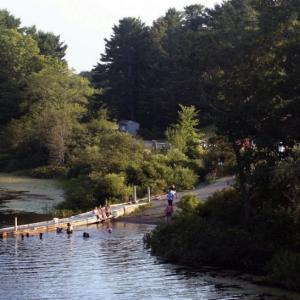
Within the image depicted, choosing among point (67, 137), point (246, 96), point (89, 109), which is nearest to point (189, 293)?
point (246, 96)

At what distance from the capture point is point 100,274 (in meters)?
25.0

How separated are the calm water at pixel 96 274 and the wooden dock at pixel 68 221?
5.18 feet

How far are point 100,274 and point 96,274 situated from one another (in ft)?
0.50

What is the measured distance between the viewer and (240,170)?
83.3 feet

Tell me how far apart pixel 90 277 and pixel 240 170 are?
7.04 m

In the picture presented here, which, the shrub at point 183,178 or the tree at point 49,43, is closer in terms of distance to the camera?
the shrub at point 183,178

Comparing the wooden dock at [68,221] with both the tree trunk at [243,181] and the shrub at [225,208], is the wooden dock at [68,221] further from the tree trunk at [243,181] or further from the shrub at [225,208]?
the tree trunk at [243,181]

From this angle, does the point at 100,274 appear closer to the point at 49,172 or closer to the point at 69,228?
A: the point at 69,228

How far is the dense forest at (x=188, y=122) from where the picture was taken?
2433 cm

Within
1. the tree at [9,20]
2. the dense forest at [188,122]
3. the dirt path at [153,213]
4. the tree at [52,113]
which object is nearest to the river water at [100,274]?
the dense forest at [188,122]

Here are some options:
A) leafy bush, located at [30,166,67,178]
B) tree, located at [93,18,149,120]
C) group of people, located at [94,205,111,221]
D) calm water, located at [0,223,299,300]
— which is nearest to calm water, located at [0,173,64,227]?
leafy bush, located at [30,166,67,178]

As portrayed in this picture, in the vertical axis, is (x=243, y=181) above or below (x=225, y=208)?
above

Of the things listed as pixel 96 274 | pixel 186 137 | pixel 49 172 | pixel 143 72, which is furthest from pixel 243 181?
pixel 143 72

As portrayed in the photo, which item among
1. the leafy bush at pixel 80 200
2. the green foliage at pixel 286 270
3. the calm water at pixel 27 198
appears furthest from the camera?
A: the leafy bush at pixel 80 200
